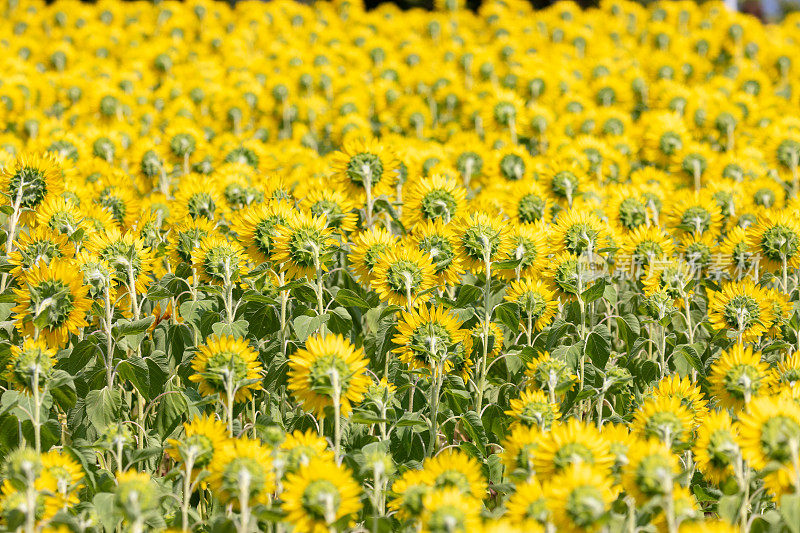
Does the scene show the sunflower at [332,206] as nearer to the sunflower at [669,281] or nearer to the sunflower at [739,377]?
the sunflower at [669,281]

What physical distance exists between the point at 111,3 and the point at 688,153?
27.3ft

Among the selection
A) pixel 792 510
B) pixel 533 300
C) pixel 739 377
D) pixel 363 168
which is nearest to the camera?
pixel 792 510

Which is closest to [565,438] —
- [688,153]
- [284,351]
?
[284,351]

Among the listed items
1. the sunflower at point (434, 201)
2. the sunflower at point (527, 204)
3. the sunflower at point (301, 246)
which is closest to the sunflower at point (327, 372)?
the sunflower at point (301, 246)

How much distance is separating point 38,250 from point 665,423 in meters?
2.21

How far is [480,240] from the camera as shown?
9.87ft

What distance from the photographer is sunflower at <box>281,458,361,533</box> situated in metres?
1.93

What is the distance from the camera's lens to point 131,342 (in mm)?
3021

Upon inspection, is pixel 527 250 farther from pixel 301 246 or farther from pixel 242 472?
pixel 242 472

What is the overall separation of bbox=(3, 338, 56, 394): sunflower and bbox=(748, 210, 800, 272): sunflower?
8.87ft

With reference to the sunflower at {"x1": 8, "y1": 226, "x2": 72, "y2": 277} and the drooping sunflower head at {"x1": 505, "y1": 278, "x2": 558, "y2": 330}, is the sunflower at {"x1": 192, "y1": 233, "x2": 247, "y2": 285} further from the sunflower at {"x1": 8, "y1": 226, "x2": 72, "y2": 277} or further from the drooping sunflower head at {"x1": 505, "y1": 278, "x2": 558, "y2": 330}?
the drooping sunflower head at {"x1": 505, "y1": 278, "x2": 558, "y2": 330}

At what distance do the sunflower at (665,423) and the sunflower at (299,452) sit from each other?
0.92 m

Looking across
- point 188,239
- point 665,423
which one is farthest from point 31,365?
point 665,423

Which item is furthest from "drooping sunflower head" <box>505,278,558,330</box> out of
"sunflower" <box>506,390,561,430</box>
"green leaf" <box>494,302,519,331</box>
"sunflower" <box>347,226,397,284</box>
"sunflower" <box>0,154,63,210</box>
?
"sunflower" <box>0,154,63,210</box>
